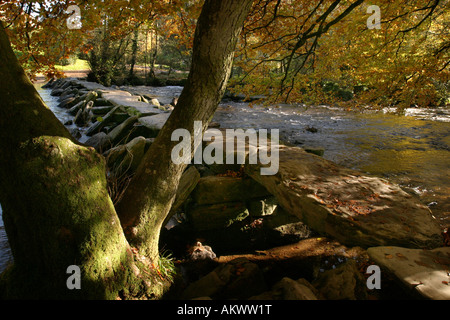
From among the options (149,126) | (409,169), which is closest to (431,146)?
(409,169)

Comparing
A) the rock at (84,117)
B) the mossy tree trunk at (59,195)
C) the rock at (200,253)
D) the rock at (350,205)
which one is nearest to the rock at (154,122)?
the rock at (350,205)

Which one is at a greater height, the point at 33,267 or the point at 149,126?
the point at 149,126

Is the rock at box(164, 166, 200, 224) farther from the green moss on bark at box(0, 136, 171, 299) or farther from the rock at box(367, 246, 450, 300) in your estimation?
the rock at box(367, 246, 450, 300)

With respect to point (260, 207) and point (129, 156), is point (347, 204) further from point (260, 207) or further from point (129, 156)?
point (129, 156)

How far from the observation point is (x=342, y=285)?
2.35m

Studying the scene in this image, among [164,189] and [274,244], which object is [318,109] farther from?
[164,189]

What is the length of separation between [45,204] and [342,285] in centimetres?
256

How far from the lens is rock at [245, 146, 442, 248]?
292 cm

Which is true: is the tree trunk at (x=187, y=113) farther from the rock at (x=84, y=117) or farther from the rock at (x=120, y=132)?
the rock at (x=84, y=117)

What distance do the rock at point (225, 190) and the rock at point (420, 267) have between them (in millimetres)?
2160

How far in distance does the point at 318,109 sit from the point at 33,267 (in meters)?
16.0

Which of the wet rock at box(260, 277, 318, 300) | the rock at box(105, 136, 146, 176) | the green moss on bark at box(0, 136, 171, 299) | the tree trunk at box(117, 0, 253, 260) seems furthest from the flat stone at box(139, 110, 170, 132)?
the wet rock at box(260, 277, 318, 300)

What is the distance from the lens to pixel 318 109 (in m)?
15.8

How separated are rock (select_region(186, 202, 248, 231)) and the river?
2.57 metres
